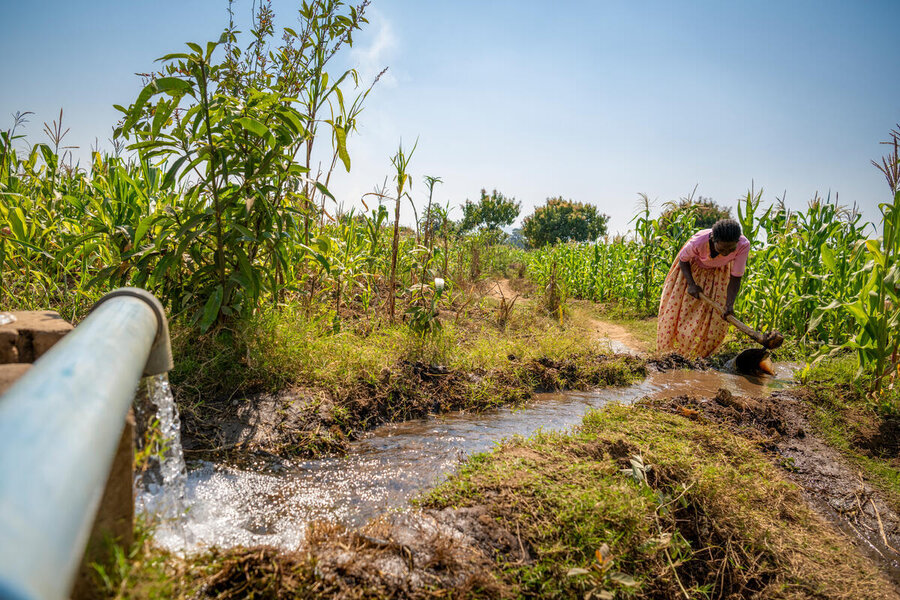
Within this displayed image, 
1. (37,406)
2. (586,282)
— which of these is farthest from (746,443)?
(586,282)

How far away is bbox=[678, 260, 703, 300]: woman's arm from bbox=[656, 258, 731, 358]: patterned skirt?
0.18 meters

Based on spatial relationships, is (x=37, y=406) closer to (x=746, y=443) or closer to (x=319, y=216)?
(x=746, y=443)

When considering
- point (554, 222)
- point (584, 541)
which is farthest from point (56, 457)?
point (554, 222)

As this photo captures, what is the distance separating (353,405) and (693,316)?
4.65 meters

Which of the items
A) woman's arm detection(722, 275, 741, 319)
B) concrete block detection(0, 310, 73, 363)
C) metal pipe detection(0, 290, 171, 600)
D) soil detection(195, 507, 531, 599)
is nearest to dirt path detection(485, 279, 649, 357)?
woman's arm detection(722, 275, 741, 319)

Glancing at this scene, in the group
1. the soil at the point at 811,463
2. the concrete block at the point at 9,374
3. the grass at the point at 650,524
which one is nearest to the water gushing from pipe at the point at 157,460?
the concrete block at the point at 9,374

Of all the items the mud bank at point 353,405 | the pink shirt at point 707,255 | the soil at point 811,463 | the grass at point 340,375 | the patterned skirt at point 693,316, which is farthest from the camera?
the patterned skirt at point 693,316

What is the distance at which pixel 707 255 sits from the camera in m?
5.52

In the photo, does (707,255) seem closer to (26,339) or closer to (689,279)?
(689,279)

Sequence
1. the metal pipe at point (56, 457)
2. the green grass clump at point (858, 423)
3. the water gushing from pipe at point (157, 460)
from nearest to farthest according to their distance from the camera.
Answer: the metal pipe at point (56, 457) < the water gushing from pipe at point (157, 460) < the green grass clump at point (858, 423)

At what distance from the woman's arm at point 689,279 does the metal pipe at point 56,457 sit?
5.92 metres

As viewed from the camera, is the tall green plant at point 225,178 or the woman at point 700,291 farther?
the woman at point 700,291

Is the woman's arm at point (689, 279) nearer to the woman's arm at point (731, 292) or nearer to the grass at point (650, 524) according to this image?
the woman's arm at point (731, 292)

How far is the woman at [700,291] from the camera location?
5336 mm
